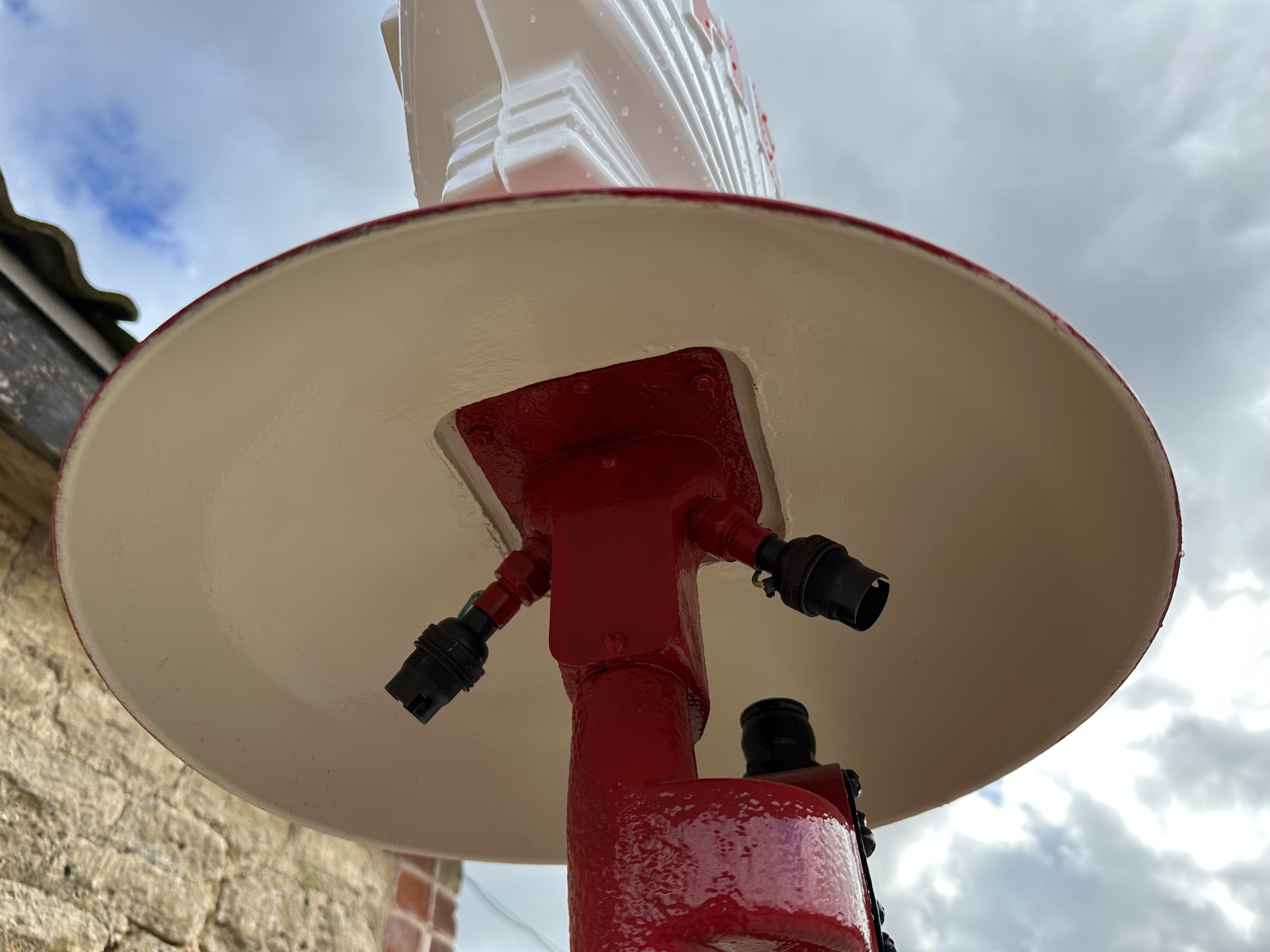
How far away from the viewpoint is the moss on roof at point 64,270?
4.25ft

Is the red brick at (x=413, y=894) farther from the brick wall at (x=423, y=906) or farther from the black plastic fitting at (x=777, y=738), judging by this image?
the black plastic fitting at (x=777, y=738)

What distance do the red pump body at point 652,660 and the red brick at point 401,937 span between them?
109 cm

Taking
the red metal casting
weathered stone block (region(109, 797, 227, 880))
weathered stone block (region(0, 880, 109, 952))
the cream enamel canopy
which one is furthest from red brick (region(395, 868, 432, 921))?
the red metal casting

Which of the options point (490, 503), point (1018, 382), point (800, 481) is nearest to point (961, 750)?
point (800, 481)

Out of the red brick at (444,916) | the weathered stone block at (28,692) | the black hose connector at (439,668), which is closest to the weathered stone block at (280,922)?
the red brick at (444,916)

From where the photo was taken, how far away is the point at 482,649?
0.86 metres

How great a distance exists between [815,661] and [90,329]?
1178mm

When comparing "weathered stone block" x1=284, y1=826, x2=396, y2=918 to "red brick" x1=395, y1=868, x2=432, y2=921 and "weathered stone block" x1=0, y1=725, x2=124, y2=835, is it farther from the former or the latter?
"weathered stone block" x1=0, y1=725, x2=124, y2=835

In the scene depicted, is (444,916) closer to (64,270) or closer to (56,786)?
(56,786)

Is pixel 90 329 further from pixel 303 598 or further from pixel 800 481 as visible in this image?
pixel 800 481

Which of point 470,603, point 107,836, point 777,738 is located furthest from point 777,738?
point 107,836

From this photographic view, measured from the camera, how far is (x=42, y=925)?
112 centimetres

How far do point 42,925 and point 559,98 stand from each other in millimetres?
1257

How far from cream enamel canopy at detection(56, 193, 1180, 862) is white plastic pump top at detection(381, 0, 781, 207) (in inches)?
17.7
